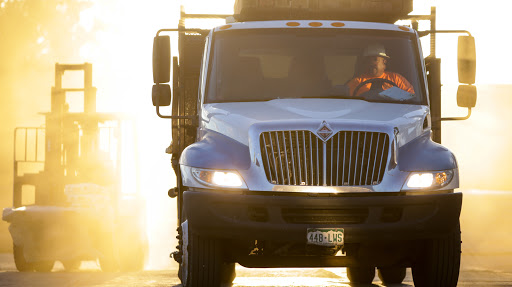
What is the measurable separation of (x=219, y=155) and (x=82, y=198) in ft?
44.1

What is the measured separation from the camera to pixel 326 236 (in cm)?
874

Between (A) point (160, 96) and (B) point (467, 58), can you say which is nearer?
(A) point (160, 96)

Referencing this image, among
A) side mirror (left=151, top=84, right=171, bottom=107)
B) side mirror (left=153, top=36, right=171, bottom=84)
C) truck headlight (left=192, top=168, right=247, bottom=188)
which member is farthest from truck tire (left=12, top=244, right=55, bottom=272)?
truck headlight (left=192, top=168, right=247, bottom=188)

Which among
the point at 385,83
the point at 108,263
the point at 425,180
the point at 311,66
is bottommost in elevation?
the point at 108,263

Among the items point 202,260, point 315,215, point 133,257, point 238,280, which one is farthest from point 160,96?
point 133,257

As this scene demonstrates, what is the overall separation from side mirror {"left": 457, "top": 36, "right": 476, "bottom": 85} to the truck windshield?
444mm

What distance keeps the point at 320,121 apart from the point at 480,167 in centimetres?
7192

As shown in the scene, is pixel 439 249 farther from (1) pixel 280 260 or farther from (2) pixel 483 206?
(2) pixel 483 206

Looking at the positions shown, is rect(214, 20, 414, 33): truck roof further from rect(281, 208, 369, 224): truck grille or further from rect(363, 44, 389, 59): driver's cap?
rect(281, 208, 369, 224): truck grille

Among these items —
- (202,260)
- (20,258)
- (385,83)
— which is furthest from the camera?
(20,258)

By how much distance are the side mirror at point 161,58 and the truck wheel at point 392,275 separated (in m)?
5.22

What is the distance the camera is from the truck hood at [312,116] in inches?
356

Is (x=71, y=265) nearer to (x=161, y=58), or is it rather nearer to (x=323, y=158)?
(x=161, y=58)

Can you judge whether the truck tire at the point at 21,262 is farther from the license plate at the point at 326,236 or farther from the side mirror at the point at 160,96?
the license plate at the point at 326,236
